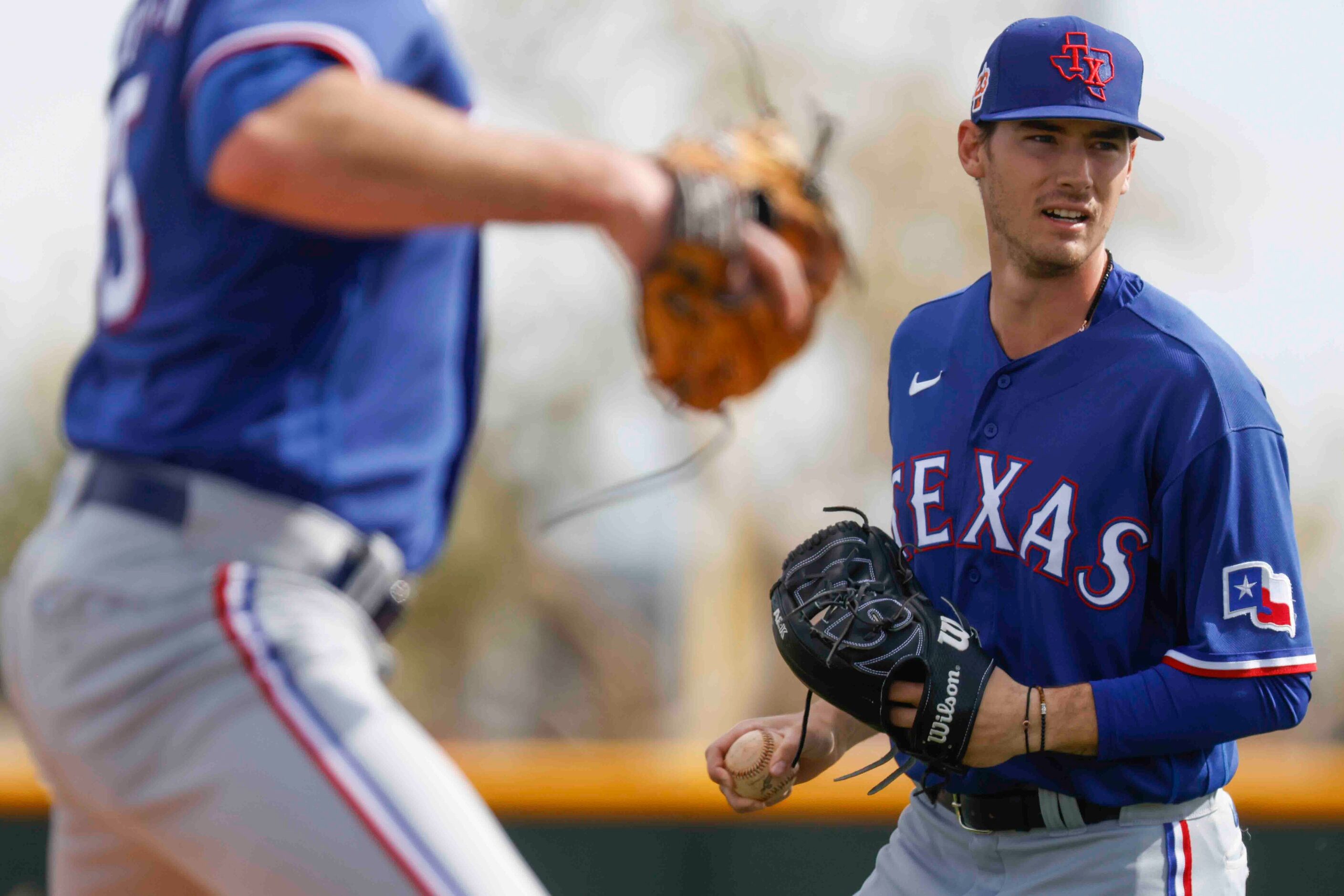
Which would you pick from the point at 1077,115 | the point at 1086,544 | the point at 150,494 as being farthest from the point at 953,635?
the point at 150,494

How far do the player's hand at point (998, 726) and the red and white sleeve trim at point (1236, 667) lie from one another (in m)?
0.19

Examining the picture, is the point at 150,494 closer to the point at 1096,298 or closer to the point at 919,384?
the point at 919,384

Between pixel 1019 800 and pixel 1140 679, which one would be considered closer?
pixel 1140 679

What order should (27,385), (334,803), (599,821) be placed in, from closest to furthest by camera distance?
(334,803), (599,821), (27,385)

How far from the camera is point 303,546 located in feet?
6.16

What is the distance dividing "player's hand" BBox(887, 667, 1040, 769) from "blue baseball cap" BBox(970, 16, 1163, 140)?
744mm

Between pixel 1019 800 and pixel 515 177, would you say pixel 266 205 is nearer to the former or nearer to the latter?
pixel 515 177

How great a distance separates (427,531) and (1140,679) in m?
1.00

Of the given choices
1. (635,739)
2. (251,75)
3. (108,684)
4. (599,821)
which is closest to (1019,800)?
(108,684)

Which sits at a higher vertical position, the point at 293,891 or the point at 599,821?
the point at 293,891

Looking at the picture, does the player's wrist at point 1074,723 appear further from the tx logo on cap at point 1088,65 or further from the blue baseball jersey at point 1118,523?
the tx logo on cap at point 1088,65

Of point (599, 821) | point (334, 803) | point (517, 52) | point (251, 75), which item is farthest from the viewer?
point (517, 52)

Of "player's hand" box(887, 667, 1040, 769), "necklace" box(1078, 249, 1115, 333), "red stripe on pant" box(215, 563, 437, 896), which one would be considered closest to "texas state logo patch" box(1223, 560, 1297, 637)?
"player's hand" box(887, 667, 1040, 769)

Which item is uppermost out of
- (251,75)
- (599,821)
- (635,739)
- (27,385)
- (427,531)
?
(251,75)
